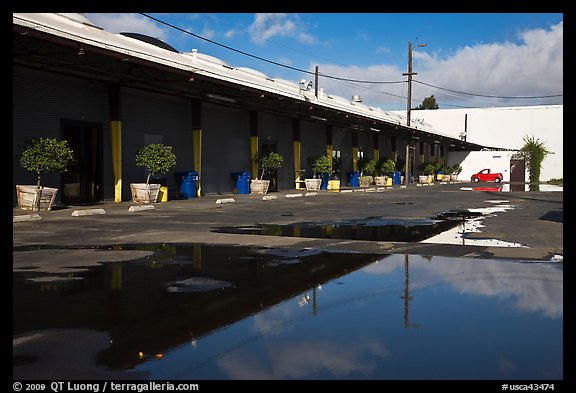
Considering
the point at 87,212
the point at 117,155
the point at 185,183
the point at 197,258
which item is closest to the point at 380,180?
the point at 185,183

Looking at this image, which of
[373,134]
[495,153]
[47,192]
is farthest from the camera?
[495,153]

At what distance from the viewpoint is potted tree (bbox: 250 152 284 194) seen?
108 ft

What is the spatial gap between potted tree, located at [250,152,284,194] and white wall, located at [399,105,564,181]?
5492 cm

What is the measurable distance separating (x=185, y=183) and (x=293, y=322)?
2252 cm

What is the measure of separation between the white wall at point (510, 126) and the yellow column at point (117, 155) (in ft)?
219

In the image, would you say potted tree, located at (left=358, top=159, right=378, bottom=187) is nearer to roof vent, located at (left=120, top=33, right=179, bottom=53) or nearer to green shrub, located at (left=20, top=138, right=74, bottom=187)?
roof vent, located at (left=120, top=33, right=179, bottom=53)

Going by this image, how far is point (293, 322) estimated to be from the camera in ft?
19.3

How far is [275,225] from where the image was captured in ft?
52.7

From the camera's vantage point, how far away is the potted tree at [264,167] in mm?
32781

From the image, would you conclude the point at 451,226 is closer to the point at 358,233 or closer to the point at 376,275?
the point at 358,233

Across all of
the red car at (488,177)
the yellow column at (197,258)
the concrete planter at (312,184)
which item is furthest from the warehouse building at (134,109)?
the red car at (488,177)

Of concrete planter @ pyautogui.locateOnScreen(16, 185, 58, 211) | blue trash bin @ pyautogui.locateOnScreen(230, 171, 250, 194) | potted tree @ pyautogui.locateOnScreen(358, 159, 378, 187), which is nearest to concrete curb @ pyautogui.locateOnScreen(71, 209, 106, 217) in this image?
concrete planter @ pyautogui.locateOnScreen(16, 185, 58, 211)
